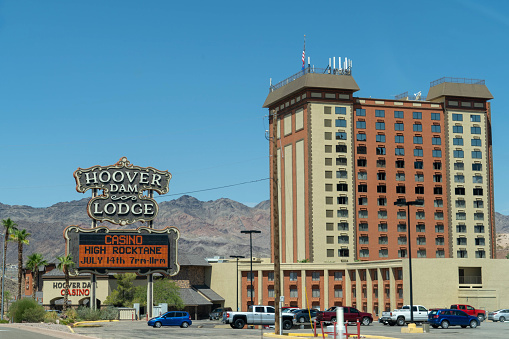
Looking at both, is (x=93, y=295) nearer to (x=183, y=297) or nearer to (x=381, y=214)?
(x=183, y=297)

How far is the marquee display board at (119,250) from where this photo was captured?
3246 inches

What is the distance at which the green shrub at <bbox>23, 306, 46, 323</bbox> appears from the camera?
77.6 meters

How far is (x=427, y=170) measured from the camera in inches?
5202

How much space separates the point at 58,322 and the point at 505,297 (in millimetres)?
59154

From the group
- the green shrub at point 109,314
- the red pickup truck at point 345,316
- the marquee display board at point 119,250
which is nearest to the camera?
the red pickup truck at point 345,316

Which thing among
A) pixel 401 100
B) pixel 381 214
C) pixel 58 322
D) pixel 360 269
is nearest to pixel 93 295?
pixel 58 322

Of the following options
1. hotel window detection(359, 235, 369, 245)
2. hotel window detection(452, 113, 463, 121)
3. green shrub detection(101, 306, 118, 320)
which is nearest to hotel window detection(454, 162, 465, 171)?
hotel window detection(452, 113, 463, 121)

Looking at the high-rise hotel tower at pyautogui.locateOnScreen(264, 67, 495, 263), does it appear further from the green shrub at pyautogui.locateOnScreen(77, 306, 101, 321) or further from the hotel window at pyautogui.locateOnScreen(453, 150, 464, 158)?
the green shrub at pyautogui.locateOnScreen(77, 306, 101, 321)

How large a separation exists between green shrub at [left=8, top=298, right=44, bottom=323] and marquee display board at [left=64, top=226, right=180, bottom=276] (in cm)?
661

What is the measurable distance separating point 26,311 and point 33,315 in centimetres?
118

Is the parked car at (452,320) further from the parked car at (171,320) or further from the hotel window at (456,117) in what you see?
the hotel window at (456,117)

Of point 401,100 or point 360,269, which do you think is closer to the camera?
point 360,269

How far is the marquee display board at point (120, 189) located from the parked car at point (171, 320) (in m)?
17.6

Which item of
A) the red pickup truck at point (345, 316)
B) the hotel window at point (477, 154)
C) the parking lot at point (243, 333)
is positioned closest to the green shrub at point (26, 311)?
the parking lot at point (243, 333)
